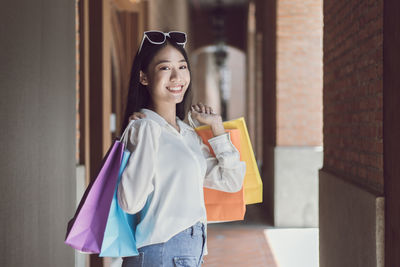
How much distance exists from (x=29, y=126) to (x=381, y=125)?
1.64 m

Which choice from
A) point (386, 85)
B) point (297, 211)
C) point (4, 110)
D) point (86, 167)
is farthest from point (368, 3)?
point (297, 211)

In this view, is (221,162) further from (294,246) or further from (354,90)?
(294,246)

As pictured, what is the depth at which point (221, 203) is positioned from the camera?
2039 mm

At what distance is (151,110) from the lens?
6.32 ft

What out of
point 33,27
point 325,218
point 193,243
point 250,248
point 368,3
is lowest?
point 250,248

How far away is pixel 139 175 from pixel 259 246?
13.5 ft

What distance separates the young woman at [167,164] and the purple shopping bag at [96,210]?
0.14 feet

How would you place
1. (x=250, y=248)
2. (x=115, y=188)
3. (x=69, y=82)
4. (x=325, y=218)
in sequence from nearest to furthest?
(x=115, y=188) → (x=69, y=82) → (x=325, y=218) → (x=250, y=248)

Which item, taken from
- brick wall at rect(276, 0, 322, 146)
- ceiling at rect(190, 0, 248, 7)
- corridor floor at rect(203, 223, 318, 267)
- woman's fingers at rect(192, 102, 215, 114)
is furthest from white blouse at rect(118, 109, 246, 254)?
ceiling at rect(190, 0, 248, 7)

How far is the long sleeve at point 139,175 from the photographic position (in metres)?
1.61

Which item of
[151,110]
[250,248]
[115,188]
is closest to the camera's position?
[115,188]

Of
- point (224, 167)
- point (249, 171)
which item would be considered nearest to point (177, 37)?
point (224, 167)

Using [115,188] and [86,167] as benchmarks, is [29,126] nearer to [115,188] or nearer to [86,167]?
[115,188]

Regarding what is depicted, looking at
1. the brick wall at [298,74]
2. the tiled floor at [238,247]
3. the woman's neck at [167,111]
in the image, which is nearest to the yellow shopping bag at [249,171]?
the woman's neck at [167,111]
